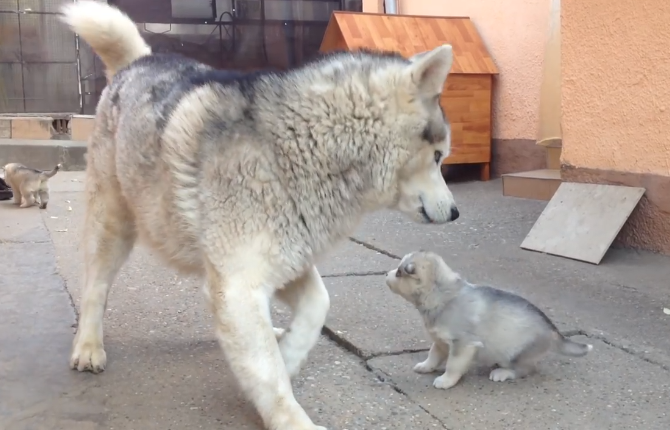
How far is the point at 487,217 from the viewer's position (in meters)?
5.72

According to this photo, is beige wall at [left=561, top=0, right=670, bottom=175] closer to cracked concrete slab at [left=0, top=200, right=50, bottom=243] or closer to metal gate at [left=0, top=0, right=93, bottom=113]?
cracked concrete slab at [left=0, top=200, right=50, bottom=243]

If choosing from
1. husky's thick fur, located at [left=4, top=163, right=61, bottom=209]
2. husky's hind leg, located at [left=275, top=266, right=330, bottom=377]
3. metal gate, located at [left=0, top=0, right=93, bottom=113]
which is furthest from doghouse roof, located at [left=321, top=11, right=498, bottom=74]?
metal gate, located at [left=0, top=0, right=93, bottom=113]

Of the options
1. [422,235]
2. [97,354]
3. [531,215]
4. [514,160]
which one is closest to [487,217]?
[531,215]

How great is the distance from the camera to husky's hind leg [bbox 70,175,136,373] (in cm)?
293

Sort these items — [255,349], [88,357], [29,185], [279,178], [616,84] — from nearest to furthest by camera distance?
[255,349]
[279,178]
[88,357]
[616,84]
[29,185]

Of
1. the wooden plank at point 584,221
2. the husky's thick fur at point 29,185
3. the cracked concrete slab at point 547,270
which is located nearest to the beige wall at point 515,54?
the cracked concrete slab at point 547,270

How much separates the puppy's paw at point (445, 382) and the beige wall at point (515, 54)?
4844 millimetres

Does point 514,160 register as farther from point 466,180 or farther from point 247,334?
point 247,334

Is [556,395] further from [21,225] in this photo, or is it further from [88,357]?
[21,225]

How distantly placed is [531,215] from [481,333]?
3.24 meters

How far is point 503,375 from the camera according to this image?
2.67 meters

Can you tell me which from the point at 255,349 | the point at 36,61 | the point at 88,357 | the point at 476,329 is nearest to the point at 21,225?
the point at 88,357

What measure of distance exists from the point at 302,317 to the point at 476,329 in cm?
62

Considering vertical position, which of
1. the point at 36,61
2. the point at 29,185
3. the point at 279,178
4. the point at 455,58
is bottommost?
the point at 29,185
